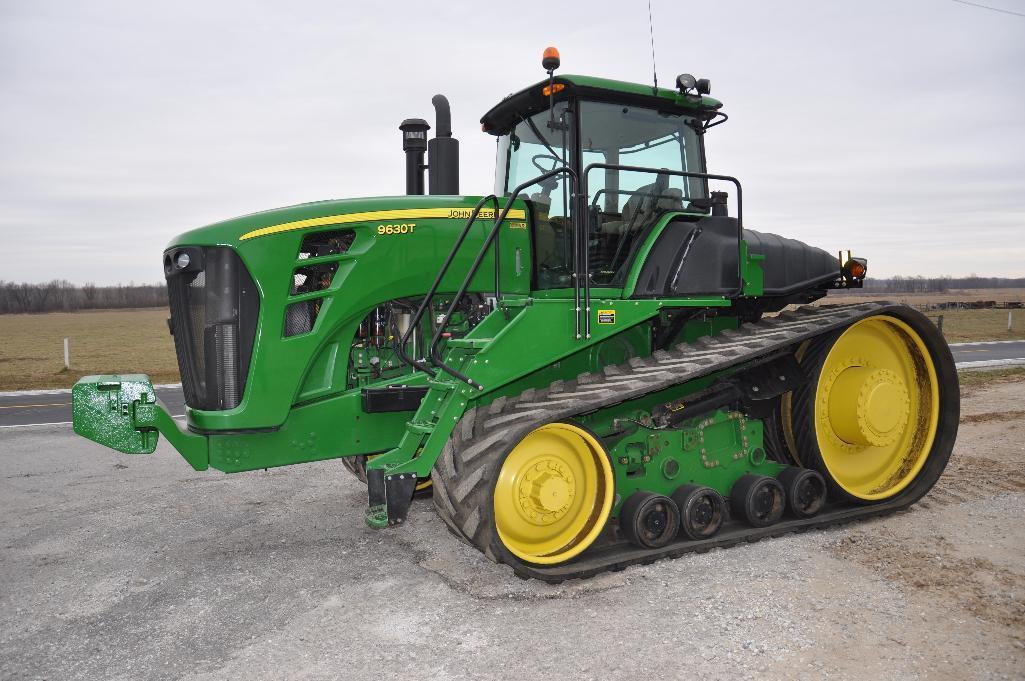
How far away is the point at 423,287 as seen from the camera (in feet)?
17.3

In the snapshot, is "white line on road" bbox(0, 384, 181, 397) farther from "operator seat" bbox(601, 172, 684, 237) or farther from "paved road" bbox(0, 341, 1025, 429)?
"operator seat" bbox(601, 172, 684, 237)

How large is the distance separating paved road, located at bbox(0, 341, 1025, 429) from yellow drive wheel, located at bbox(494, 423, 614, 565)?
27.1 feet

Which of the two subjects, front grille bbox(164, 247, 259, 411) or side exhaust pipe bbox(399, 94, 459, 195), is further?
side exhaust pipe bbox(399, 94, 459, 195)

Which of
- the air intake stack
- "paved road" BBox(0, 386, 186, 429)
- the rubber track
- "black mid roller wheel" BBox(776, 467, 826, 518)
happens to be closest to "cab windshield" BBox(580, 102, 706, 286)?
the rubber track

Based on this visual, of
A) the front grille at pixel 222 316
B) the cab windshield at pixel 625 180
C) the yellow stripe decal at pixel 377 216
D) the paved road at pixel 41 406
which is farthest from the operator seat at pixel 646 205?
the paved road at pixel 41 406

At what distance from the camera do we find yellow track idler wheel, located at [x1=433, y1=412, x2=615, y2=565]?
4305 mm

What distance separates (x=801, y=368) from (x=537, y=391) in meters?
2.18

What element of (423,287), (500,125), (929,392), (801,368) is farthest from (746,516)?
(500,125)

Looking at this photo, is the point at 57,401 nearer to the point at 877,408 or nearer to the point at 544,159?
the point at 544,159

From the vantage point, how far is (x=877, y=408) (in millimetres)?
5789

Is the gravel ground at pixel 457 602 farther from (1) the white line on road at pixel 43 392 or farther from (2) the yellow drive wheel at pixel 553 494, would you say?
(1) the white line on road at pixel 43 392

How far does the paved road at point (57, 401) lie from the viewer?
11.4 m

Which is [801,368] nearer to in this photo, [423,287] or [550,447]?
[550,447]

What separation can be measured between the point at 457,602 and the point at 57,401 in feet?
40.2
